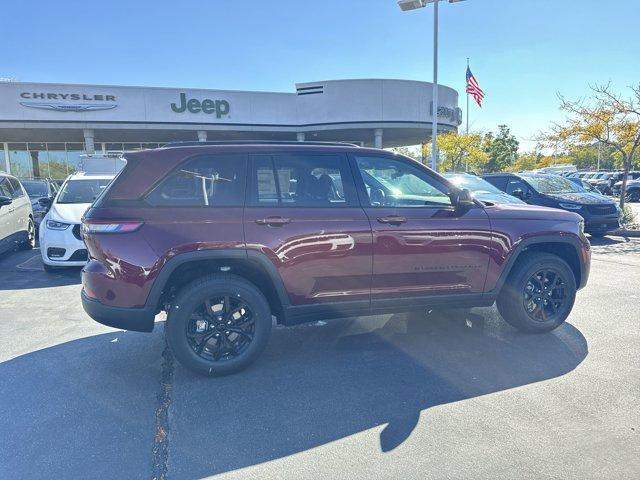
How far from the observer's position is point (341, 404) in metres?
3.20

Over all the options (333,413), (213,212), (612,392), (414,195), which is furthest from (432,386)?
(213,212)

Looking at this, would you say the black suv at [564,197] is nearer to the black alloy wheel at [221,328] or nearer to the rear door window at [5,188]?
the black alloy wheel at [221,328]

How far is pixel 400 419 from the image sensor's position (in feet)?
9.79

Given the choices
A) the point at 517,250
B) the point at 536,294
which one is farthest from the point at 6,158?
the point at 536,294

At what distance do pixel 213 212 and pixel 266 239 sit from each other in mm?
470

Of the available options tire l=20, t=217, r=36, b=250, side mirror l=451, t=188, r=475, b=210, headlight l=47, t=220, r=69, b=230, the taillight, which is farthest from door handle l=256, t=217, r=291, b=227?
tire l=20, t=217, r=36, b=250

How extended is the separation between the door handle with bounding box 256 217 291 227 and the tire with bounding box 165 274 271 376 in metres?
0.52

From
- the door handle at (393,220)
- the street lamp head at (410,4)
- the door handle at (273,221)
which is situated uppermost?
the street lamp head at (410,4)

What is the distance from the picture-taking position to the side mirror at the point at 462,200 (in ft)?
12.7

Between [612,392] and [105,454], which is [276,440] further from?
[612,392]

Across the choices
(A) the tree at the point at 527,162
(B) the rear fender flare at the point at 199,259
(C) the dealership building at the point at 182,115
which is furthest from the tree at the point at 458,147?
(A) the tree at the point at 527,162

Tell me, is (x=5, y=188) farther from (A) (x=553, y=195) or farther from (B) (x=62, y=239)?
(A) (x=553, y=195)

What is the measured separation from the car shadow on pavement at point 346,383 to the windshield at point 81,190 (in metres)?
5.42

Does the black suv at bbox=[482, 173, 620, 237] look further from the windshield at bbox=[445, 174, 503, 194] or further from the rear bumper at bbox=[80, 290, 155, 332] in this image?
the rear bumper at bbox=[80, 290, 155, 332]
